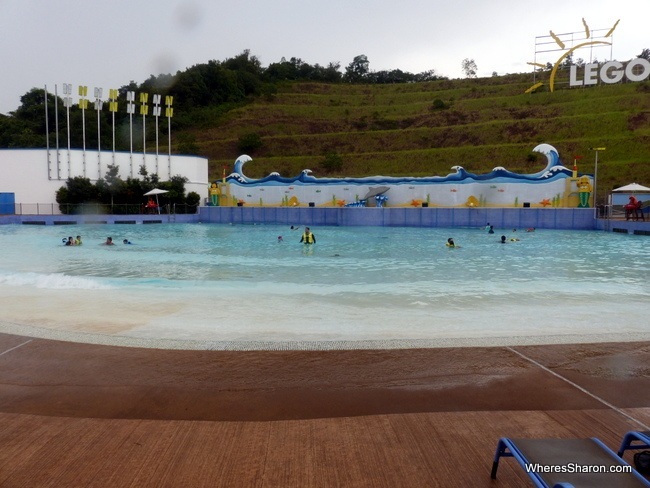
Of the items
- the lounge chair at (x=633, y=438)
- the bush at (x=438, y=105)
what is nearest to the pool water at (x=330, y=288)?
the lounge chair at (x=633, y=438)

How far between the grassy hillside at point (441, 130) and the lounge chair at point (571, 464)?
40.1 m

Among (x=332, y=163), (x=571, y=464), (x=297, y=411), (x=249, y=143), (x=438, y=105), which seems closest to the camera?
(x=571, y=464)

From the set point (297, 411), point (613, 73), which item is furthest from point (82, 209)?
point (613, 73)

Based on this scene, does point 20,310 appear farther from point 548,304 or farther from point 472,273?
point 472,273

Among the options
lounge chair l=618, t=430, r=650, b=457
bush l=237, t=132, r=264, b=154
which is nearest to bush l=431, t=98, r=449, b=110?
bush l=237, t=132, r=264, b=154

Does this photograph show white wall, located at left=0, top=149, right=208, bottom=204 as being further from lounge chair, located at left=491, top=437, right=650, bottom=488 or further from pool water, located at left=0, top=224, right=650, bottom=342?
lounge chair, located at left=491, top=437, right=650, bottom=488

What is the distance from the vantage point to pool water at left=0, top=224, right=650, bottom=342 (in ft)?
23.6

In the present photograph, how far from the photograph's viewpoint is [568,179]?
1164 inches

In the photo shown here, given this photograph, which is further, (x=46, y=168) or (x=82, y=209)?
(x=46, y=168)

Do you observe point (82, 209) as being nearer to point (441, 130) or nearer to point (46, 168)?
point (46, 168)

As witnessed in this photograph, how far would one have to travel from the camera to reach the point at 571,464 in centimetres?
242

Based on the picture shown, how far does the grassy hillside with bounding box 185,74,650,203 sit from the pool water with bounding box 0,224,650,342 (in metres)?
26.0

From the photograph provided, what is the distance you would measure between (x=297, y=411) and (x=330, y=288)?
7310 mm

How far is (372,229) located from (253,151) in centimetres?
3383
